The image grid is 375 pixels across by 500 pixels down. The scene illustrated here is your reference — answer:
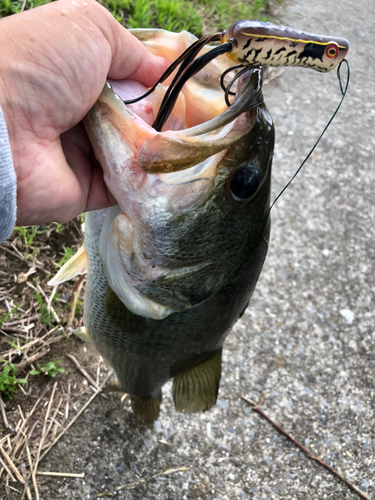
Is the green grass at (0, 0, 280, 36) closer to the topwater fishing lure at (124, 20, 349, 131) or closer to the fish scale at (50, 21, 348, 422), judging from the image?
the fish scale at (50, 21, 348, 422)

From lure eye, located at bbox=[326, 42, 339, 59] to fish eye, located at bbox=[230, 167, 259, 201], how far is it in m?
0.33

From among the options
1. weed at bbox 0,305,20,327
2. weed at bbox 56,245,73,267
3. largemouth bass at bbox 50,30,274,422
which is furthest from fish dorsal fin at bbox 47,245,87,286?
weed at bbox 56,245,73,267

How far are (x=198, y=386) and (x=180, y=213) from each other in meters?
0.79

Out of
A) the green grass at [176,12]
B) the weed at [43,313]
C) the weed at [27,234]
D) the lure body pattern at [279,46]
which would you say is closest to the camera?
the lure body pattern at [279,46]

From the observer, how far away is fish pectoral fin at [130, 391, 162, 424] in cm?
181

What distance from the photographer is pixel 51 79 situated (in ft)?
3.19

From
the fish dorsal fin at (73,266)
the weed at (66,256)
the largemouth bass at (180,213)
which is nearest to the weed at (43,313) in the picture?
the weed at (66,256)

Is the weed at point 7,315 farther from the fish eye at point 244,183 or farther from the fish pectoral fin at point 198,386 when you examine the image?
the fish eye at point 244,183

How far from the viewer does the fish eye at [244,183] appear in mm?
1103

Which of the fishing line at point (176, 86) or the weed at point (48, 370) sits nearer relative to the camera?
the fishing line at point (176, 86)

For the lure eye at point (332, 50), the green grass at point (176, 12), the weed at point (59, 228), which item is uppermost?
the lure eye at point (332, 50)

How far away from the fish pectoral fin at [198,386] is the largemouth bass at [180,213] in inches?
4.0

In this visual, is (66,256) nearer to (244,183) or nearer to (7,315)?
(7,315)

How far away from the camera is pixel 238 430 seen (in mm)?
2189
